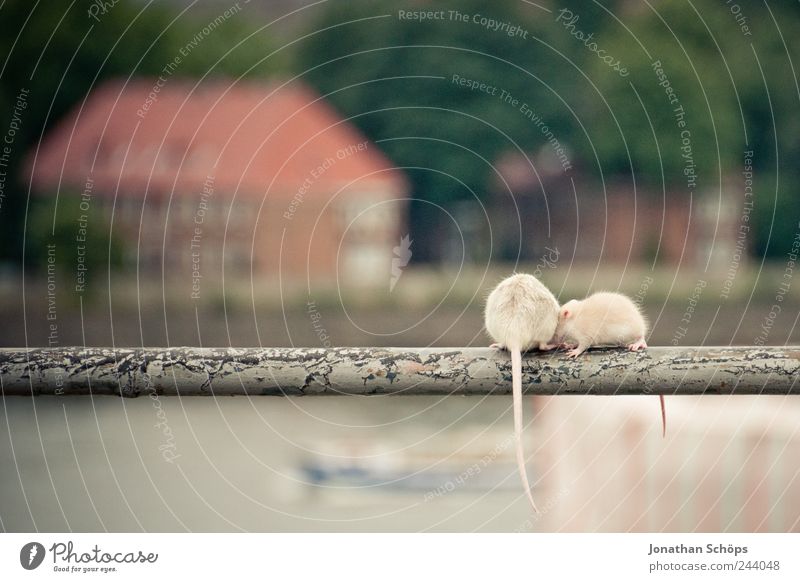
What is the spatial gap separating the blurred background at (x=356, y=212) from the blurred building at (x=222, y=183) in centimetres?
16

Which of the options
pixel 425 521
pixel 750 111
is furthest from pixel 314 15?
pixel 425 521

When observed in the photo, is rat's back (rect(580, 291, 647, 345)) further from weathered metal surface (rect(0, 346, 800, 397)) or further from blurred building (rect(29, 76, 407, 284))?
blurred building (rect(29, 76, 407, 284))

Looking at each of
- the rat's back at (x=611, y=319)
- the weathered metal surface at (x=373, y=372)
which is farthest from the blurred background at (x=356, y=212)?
the weathered metal surface at (x=373, y=372)

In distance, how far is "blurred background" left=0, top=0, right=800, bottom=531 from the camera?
17031 mm

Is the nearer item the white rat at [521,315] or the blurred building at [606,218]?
the white rat at [521,315]

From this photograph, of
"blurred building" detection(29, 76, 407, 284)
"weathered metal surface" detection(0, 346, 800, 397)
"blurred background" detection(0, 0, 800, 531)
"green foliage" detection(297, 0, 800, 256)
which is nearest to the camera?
"weathered metal surface" detection(0, 346, 800, 397)

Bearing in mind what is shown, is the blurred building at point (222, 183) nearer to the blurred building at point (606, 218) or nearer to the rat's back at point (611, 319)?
the blurred building at point (606, 218)

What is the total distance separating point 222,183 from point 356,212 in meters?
4.83

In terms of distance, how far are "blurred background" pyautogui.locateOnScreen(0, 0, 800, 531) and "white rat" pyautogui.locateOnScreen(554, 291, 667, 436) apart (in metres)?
9.51

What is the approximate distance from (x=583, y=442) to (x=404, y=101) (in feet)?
93.6

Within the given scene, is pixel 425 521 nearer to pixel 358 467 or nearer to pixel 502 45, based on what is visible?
pixel 358 467

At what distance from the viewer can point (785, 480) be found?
839 cm

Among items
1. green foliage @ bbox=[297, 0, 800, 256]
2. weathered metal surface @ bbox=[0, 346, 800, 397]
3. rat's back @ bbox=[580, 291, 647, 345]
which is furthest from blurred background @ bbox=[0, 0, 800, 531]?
weathered metal surface @ bbox=[0, 346, 800, 397]

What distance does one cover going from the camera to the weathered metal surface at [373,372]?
2334 millimetres
